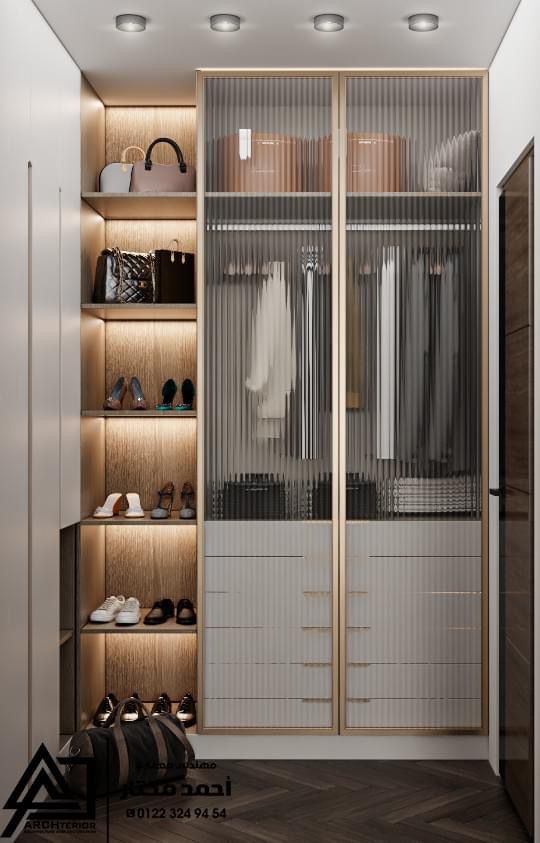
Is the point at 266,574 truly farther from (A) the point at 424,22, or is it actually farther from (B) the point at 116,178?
(A) the point at 424,22

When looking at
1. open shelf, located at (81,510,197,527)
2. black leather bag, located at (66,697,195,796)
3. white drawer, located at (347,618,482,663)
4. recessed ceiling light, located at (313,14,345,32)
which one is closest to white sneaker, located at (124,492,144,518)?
open shelf, located at (81,510,197,527)

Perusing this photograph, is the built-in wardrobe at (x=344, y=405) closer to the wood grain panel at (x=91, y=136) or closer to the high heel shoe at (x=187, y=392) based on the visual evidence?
the high heel shoe at (x=187, y=392)

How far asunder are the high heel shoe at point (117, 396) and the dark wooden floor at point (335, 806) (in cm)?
153

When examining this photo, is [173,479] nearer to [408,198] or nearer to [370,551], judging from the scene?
[370,551]

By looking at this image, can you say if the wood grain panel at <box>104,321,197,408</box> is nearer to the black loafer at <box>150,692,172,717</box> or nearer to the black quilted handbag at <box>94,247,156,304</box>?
the black quilted handbag at <box>94,247,156,304</box>

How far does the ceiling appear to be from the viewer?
3070mm

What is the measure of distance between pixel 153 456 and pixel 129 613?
748mm

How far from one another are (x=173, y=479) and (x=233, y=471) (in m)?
0.54

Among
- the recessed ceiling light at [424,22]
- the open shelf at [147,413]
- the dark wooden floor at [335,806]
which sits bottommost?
the dark wooden floor at [335,806]

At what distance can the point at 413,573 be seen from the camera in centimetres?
364

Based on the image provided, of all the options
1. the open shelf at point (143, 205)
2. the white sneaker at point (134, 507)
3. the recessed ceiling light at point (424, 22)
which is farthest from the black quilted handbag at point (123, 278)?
the recessed ceiling light at point (424, 22)

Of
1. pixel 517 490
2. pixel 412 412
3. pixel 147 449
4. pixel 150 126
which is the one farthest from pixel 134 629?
pixel 150 126

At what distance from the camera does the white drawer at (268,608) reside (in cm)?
364

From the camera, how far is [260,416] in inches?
144
